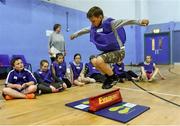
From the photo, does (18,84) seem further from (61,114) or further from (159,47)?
(159,47)

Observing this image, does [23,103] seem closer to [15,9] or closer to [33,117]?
[33,117]

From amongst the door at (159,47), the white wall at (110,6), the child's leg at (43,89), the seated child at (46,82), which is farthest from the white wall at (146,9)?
the child's leg at (43,89)

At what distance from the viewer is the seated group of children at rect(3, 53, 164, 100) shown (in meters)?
3.22

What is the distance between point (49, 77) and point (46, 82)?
145 millimetres

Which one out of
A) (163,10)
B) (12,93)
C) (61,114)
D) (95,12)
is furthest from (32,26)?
(163,10)

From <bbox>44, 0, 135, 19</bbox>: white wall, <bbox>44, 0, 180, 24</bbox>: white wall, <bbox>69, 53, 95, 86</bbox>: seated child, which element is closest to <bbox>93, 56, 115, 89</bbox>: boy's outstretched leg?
<bbox>69, 53, 95, 86</bbox>: seated child

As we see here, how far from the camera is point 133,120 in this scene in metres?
2.09

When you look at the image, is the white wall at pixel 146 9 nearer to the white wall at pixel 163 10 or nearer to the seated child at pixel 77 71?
the white wall at pixel 163 10

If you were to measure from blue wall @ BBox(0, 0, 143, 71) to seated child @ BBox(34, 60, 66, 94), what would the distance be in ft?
7.11

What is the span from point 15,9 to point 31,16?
1.73 ft

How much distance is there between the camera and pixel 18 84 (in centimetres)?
327

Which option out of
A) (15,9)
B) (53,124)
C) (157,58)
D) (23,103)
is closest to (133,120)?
(53,124)

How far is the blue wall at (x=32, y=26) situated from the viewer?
224 inches

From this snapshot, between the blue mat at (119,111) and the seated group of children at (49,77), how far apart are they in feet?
2.52
